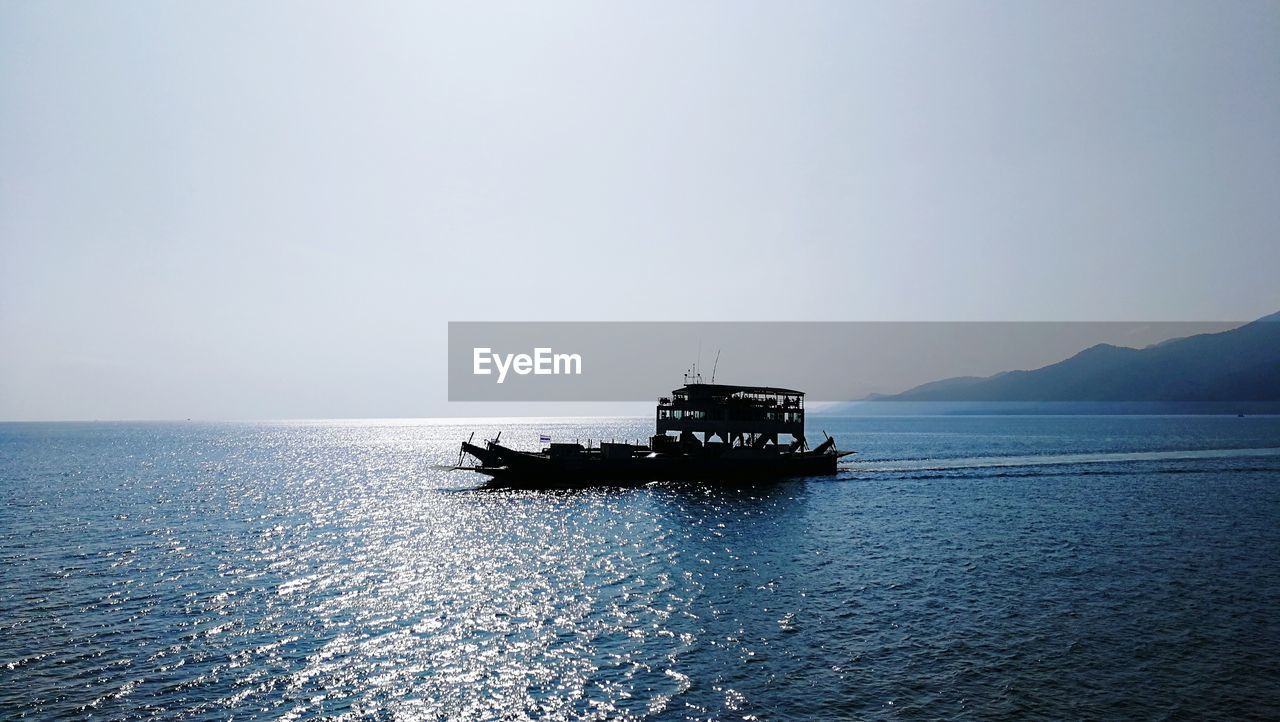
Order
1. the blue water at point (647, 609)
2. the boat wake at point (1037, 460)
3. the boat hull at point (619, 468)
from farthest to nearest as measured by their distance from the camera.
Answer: the boat wake at point (1037, 460), the boat hull at point (619, 468), the blue water at point (647, 609)

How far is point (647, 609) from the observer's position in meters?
31.2

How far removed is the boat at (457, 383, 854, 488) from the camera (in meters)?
78.0

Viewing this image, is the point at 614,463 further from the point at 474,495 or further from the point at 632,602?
the point at 632,602

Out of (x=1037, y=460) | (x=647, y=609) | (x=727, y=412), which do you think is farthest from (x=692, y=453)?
(x=1037, y=460)

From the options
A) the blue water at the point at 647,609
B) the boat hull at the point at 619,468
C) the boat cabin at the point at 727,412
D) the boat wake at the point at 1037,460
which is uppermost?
the boat cabin at the point at 727,412

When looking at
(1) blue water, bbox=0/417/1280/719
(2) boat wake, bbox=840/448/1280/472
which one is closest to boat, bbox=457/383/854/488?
(1) blue water, bbox=0/417/1280/719

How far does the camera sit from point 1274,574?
121 feet

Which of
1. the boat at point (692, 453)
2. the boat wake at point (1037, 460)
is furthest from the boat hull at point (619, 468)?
the boat wake at point (1037, 460)

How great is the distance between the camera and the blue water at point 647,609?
71.9 feet

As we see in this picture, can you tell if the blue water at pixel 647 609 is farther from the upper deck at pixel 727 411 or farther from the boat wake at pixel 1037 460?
the boat wake at pixel 1037 460

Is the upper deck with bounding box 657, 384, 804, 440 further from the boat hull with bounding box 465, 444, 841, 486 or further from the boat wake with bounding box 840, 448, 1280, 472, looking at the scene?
the boat wake with bounding box 840, 448, 1280, 472

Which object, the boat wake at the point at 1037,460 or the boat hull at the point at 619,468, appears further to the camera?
the boat wake at the point at 1037,460

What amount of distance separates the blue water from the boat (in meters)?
12.2

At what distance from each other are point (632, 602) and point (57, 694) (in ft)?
73.7
